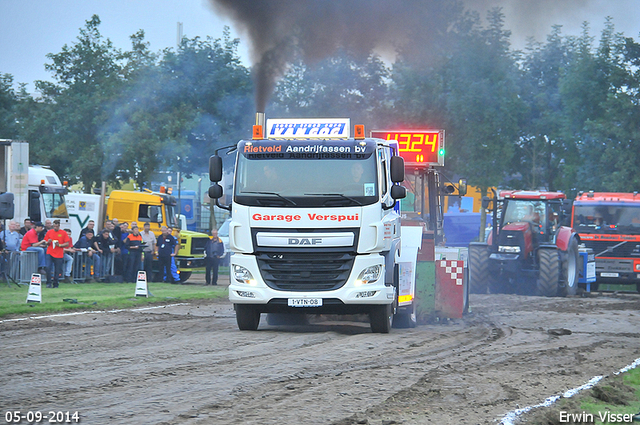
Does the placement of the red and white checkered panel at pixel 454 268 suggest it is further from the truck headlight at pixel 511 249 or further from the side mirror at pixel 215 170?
the truck headlight at pixel 511 249

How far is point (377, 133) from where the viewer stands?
15953 millimetres

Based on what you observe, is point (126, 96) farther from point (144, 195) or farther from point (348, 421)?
point (348, 421)

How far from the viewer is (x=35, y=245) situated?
2227 centimetres

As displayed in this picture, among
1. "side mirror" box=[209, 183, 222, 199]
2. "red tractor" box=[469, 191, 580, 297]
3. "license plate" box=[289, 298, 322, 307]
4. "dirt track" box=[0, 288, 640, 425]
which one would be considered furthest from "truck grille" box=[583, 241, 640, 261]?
"side mirror" box=[209, 183, 222, 199]

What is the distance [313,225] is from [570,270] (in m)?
15.0

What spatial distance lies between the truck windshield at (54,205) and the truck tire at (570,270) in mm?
15569

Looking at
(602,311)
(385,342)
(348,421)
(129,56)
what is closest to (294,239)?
(385,342)

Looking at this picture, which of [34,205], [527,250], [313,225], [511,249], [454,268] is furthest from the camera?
[34,205]

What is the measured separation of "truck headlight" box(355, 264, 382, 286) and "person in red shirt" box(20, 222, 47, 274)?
1194cm

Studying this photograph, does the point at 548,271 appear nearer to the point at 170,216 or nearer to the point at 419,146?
the point at 419,146

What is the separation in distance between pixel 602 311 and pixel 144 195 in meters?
16.5

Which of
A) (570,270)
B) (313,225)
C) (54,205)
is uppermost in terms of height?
(54,205)

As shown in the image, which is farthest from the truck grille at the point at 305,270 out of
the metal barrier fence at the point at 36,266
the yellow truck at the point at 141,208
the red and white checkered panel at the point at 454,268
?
the yellow truck at the point at 141,208

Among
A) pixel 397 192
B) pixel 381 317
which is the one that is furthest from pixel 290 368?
pixel 397 192
